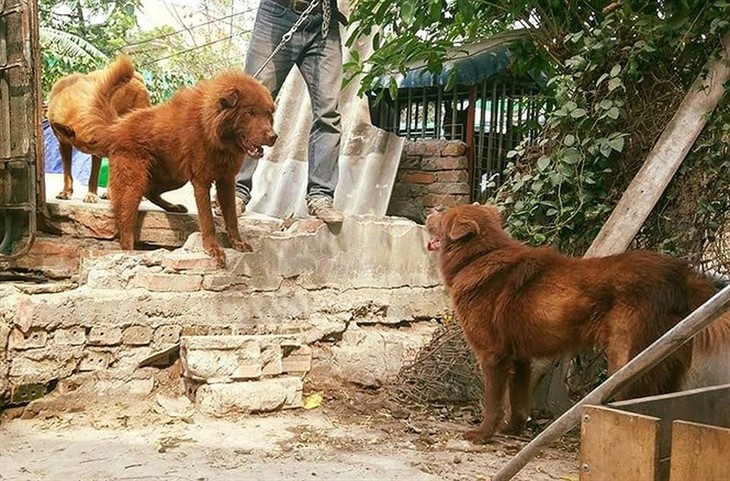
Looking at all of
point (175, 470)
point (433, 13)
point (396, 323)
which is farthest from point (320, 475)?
point (433, 13)

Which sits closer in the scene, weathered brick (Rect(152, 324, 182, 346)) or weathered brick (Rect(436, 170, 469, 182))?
weathered brick (Rect(152, 324, 182, 346))

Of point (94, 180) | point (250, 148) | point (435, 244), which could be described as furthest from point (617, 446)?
point (94, 180)

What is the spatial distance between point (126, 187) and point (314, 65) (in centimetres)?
155

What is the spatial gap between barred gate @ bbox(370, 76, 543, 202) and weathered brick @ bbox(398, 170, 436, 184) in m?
0.38

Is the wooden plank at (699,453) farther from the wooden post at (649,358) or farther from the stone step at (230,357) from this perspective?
the stone step at (230,357)

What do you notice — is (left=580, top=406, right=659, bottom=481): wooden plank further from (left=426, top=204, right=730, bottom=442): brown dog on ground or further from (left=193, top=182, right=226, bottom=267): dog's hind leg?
(left=193, top=182, right=226, bottom=267): dog's hind leg

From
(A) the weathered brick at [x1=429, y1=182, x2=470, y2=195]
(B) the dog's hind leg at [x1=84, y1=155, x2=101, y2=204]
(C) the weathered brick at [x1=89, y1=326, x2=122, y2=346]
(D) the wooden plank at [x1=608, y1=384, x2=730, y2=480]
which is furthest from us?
(A) the weathered brick at [x1=429, y1=182, x2=470, y2=195]

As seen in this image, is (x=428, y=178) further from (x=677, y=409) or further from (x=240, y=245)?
(x=677, y=409)

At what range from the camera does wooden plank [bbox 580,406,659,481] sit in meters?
1.63

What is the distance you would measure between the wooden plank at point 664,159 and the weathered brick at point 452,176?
231cm

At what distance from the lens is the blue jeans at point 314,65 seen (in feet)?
15.6

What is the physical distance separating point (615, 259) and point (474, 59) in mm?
3038

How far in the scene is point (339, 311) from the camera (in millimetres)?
4926

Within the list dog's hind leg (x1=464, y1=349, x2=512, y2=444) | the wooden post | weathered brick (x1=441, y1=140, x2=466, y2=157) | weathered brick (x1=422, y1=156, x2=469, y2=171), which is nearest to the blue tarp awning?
weathered brick (x1=441, y1=140, x2=466, y2=157)
